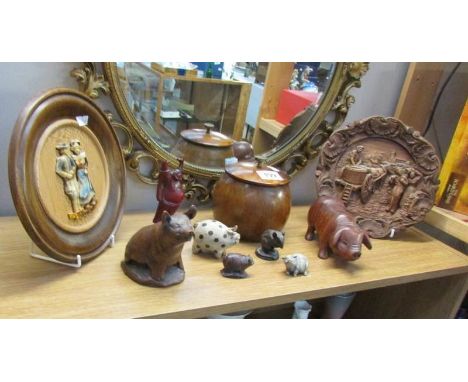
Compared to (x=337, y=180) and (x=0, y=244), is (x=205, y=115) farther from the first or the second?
(x=0, y=244)

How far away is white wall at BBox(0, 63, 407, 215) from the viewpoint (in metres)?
0.81

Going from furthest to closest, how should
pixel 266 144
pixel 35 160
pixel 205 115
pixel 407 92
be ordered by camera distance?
pixel 407 92
pixel 266 144
pixel 205 115
pixel 35 160

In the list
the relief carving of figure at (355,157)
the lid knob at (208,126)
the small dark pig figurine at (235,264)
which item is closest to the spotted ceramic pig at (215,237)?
the small dark pig figurine at (235,264)

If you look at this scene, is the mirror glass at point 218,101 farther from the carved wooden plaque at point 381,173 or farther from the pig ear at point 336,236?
the pig ear at point 336,236

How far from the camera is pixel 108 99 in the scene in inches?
35.1

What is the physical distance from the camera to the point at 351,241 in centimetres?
87

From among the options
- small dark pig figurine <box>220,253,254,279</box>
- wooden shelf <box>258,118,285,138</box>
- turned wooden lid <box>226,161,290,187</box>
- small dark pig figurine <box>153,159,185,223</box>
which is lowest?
small dark pig figurine <box>220,253,254,279</box>

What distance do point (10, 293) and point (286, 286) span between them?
503 mm

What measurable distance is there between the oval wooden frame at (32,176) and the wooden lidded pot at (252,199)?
230mm

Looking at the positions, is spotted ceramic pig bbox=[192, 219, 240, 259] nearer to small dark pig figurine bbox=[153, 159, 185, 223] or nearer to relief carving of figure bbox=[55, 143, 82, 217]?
small dark pig figurine bbox=[153, 159, 185, 223]

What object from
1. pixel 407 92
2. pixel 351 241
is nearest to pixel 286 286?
pixel 351 241

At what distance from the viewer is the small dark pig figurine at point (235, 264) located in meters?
0.81

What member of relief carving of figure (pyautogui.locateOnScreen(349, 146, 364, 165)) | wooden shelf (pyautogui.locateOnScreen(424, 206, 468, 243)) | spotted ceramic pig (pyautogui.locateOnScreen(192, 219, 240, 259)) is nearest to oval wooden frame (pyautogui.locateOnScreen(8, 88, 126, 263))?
spotted ceramic pig (pyautogui.locateOnScreen(192, 219, 240, 259))

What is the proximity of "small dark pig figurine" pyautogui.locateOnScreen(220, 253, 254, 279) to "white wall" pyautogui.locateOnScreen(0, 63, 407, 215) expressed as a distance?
1.08ft
